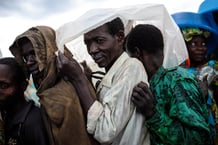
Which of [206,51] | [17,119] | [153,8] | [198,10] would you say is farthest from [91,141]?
[198,10]

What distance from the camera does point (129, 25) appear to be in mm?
2533

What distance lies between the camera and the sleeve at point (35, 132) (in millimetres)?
2102

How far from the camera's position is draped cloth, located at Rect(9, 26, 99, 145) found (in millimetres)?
1970

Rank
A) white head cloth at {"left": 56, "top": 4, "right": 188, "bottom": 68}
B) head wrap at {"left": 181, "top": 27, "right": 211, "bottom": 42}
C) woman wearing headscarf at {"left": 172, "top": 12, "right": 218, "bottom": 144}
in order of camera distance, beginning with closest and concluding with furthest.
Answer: white head cloth at {"left": 56, "top": 4, "right": 188, "bottom": 68} < woman wearing headscarf at {"left": 172, "top": 12, "right": 218, "bottom": 144} < head wrap at {"left": 181, "top": 27, "right": 211, "bottom": 42}

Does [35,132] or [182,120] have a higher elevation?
[35,132]

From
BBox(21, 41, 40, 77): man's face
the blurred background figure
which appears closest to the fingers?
BBox(21, 41, 40, 77): man's face


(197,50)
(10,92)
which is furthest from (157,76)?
(197,50)

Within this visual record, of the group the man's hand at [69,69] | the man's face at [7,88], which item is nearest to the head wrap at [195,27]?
the man's hand at [69,69]

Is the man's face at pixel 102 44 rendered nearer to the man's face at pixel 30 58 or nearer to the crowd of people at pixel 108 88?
the crowd of people at pixel 108 88

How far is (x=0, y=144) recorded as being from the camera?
2279 mm

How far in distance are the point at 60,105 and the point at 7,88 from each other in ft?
1.92

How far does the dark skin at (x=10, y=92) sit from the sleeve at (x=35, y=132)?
11.7 inches

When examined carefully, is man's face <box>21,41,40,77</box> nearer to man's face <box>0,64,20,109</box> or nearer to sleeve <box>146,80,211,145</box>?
man's face <box>0,64,20,109</box>

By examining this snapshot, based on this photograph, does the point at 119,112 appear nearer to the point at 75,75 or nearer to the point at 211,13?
the point at 75,75
